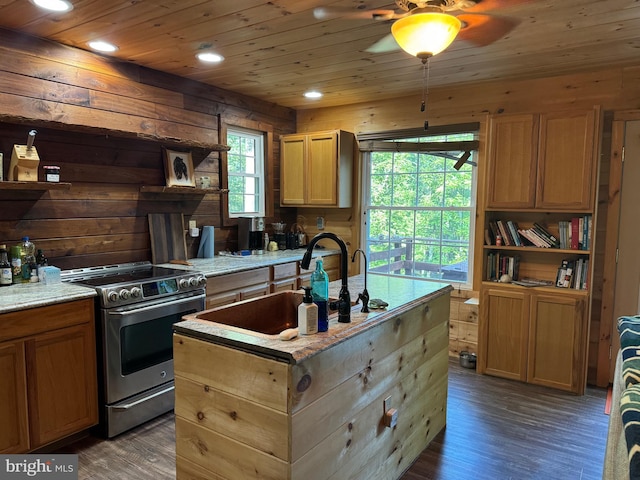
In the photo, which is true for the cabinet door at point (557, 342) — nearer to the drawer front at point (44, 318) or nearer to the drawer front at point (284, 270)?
the drawer front at point (284, 270)

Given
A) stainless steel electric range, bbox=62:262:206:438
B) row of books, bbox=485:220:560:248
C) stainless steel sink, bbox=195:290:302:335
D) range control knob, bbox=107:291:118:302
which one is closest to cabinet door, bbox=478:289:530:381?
row of books, bbox=485:220:560:248

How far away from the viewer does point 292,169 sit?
4773 mm

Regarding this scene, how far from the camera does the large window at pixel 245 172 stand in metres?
4.42

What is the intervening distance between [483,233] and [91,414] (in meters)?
3.21

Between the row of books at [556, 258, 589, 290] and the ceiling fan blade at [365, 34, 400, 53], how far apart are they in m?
2.15

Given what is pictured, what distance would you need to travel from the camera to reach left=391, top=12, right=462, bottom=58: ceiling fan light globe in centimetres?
200

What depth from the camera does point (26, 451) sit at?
2324 mm

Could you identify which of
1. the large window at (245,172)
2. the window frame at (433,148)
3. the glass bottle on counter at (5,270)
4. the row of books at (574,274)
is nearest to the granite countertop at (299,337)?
the glass bottle on counter at (5,270)

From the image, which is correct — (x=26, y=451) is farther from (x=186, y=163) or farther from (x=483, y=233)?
(x=483, y=233)

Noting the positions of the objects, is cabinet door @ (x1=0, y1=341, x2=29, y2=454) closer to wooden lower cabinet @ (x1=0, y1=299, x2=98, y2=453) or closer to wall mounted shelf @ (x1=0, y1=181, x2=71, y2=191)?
wooden lower cabinet @ (x1=0, y1=299, x2=98, y2=453)

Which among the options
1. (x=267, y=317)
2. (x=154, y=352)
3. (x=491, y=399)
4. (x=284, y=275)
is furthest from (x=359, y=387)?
(x=284, y=275)

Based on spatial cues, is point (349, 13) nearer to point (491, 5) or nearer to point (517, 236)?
point (491, 5)

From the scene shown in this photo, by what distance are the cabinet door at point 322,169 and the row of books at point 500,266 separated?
1.61 metres

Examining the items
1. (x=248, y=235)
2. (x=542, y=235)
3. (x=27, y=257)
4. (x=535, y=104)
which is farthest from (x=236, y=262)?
(x=535, y=104)
